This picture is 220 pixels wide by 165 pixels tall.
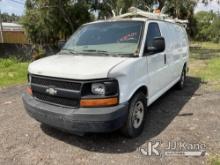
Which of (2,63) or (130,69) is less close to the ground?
(130,69)

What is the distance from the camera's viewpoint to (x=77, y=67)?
13.2 ft

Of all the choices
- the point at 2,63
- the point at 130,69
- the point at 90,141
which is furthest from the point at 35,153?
the point at 2,63

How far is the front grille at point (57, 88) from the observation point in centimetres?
396

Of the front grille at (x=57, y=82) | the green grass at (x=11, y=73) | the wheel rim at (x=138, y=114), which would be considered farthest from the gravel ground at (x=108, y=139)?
the green grass at (x=11, y=73)

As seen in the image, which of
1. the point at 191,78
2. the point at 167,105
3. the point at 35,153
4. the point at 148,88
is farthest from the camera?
the point at 191,78

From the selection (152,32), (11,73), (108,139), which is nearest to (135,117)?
(108,139)

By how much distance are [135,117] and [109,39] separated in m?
1.48

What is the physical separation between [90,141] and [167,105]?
2.60 metres

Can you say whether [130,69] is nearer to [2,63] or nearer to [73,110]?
[73,110]

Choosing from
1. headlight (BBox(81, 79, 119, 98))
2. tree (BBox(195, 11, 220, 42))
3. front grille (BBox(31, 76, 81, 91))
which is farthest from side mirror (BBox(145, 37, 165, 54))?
tree (BBox(195, 11, 220, 42))

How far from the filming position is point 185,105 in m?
6.52

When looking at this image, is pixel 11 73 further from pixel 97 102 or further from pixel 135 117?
pixel 97 102

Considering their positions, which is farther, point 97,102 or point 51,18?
point 51,18

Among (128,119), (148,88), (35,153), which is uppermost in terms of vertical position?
(148,88)
